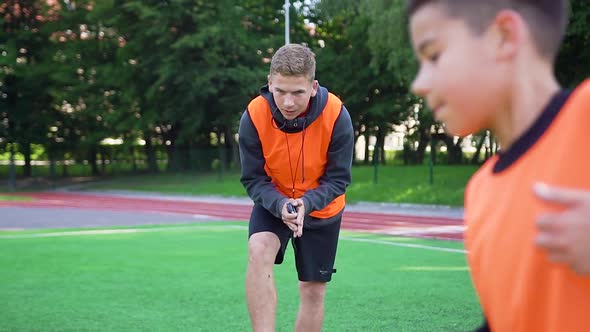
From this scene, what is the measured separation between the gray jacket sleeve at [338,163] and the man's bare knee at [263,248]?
13.7 inches

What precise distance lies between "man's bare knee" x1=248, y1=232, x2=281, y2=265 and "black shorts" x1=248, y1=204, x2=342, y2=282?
0.20 ft

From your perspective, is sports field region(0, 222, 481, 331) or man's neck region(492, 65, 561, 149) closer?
man's neck region(492, 65, 561, 149)

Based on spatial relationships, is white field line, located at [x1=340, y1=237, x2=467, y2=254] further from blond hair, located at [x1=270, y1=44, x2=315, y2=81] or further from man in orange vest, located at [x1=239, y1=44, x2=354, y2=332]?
blond hair, located at [x1=270, y1=44, x2=315, y2=81]

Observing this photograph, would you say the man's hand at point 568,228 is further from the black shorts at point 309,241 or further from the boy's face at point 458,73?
the black shorts at point 309,241

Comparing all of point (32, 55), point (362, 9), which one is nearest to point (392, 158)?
point (362, 9)

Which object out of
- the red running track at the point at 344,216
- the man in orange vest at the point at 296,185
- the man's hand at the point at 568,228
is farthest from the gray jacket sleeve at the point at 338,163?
the red running track at the point at 344,216

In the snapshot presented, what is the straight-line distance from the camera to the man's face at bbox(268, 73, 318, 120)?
4.46 m

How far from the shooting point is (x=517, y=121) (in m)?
1.59

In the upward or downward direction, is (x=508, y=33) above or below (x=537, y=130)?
above

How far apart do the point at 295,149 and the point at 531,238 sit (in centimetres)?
346

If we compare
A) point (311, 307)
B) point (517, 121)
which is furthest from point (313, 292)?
point (517, 121)

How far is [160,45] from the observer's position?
37.4 meters

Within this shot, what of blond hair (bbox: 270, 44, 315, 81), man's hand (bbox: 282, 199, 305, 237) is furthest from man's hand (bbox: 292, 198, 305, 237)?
blond hair (bbox: 270, 44, 315, 81)

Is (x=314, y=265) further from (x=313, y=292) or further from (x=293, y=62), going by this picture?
(x=293, y=62)
